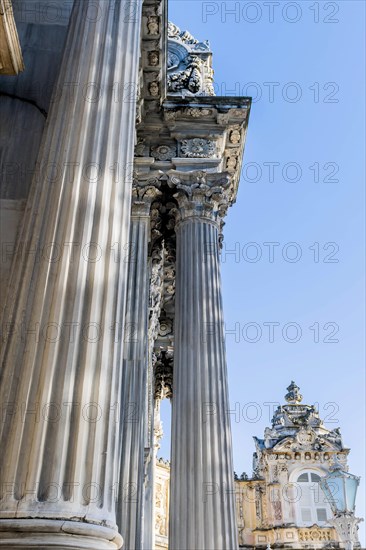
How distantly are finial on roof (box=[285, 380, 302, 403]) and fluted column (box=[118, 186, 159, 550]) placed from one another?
3286cm

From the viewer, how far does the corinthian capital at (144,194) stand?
11.8 metres

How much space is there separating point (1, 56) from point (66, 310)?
11.5 ft

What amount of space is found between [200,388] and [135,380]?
1.35 meters

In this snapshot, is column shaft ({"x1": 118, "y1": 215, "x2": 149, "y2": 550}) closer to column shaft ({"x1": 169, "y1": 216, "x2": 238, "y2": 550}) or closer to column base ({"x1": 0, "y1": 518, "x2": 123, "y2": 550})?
column shaft ({"x1": 169, "y1": 216, "x2": 238, "y2": 550})

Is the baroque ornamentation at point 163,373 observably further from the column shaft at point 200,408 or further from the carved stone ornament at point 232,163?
the column shaft at point 200,408

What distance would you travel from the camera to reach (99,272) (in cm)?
453

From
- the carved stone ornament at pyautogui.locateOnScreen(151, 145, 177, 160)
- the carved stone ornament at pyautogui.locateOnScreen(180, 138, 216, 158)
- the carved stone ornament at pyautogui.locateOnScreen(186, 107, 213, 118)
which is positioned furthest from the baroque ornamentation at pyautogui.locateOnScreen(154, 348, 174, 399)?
the carved stone ornament at pyautogui.locateOnScreen(186, 107, 213, 118)

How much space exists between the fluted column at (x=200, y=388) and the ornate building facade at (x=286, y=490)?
24.3 m

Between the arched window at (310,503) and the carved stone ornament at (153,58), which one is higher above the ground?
the carved stone ornament at (153,58)

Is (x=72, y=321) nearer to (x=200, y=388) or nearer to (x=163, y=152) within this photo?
(x=200, y=388)

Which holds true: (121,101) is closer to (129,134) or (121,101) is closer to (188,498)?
(129,134)

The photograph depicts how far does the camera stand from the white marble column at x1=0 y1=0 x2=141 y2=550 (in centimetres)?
341

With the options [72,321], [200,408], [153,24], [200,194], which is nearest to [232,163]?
[200,194]

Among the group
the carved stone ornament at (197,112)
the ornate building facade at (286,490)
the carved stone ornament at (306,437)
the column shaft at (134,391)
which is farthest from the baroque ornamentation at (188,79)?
the carved stone ornament at (306,437)
